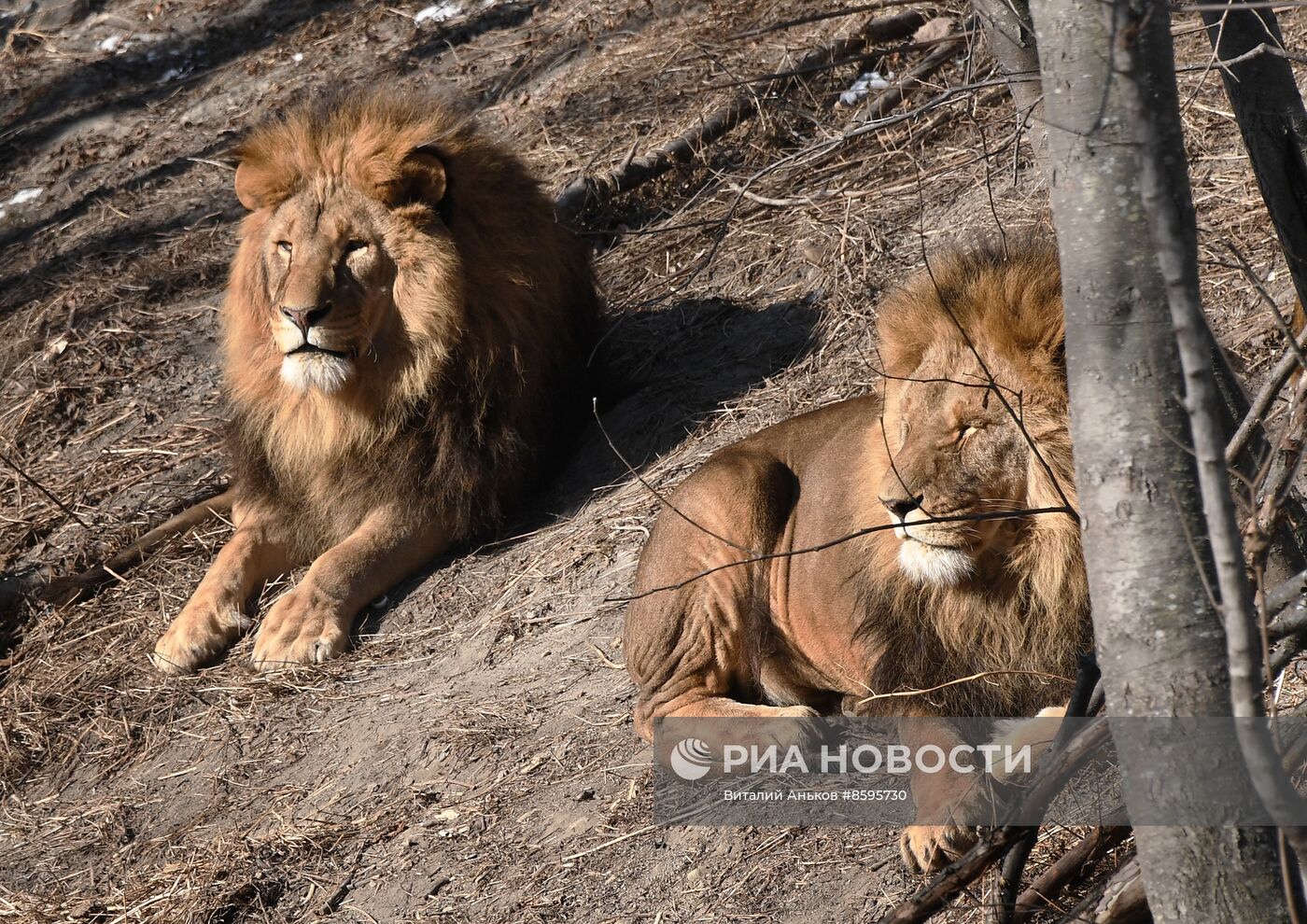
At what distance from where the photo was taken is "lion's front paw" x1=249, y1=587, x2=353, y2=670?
5.26m

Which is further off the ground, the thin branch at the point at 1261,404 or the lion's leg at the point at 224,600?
the thin branch at the point at 1261,404

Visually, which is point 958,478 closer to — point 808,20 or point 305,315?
point 808,20

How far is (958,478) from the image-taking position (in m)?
3.15

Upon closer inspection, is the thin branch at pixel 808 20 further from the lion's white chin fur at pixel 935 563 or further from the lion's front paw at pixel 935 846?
the lion's front paw at pixel 935 846

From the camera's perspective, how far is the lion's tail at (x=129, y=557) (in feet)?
20.7

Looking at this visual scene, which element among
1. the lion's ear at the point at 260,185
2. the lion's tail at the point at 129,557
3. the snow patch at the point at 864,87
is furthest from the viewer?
the snow patch at the point at 864,87

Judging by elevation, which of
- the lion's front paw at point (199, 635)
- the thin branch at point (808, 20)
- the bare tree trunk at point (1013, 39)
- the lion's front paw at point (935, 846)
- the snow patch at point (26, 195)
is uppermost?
the thin branch at point (808, 20)

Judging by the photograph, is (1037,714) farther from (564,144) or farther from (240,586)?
(564,144)

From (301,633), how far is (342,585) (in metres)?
0.25

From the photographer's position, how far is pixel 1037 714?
341 centimetres

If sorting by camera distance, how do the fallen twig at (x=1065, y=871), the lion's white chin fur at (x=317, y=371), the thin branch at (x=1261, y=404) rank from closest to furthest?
the thin branch at (x=1261, y=404), the fallen twig at (x=1065, y=871), the lion's white chin fur at (x=317, y=371)

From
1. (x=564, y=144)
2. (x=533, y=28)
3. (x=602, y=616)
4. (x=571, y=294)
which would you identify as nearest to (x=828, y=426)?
(x=602, y=616)

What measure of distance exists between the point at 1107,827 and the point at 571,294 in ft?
13.2

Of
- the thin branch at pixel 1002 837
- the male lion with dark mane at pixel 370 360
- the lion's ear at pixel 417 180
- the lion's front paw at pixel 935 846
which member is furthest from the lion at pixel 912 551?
the lion's ear at pixel 417 180
